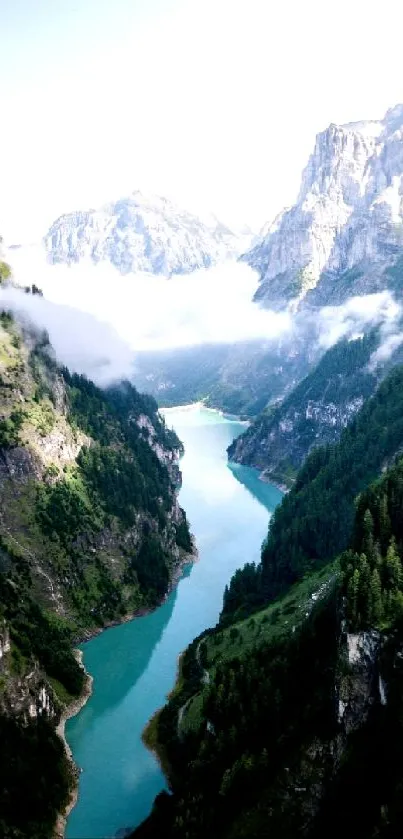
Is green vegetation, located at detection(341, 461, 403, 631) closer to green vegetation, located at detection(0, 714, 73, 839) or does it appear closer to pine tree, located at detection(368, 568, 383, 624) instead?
pine tree, located at detection(368, 568, 383, 624)

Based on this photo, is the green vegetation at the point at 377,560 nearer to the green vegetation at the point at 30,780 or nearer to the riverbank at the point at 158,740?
the riverbank at the point at 158,740

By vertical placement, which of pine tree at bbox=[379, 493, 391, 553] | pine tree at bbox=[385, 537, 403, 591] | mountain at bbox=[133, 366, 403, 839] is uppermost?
pine tree at bbox=[379, 493, 391, 553]

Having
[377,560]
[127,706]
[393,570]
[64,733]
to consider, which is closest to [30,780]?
[64,733]

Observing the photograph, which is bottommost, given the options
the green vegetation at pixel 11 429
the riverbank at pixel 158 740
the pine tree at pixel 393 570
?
the riverbank at pixel 158 740

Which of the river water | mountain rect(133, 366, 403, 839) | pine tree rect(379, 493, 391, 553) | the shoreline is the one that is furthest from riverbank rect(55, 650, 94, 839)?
pine tree rect(379, 493, 391, 553)

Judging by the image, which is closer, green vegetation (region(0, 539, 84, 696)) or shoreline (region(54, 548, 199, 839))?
shoreline (region(54, 548, 199, 839))

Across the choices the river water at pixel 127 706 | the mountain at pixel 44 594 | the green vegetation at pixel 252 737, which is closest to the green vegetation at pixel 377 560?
the green vegetation at pixel 252 737

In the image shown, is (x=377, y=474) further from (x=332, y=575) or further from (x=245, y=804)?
(x=245, y=804)

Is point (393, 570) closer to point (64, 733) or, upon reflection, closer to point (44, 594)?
point (64, 733)
